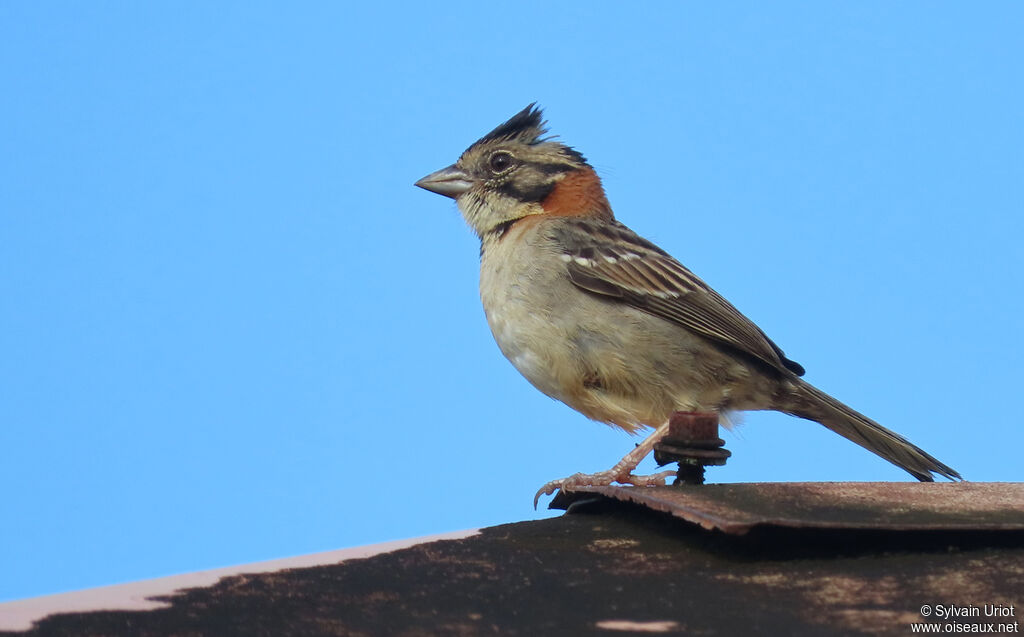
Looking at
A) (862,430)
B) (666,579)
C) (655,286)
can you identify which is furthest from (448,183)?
(666,579)

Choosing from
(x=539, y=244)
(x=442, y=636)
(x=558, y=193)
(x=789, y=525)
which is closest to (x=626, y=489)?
(x=789, y=525)

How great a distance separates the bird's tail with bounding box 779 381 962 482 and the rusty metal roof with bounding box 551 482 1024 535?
66.0 inches

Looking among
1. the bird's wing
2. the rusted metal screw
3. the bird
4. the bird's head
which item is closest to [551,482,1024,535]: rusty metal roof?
the rusted metal screw

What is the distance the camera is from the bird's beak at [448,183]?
21.6ft

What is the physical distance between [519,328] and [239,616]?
314 cm

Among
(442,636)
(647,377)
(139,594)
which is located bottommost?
(442,636)

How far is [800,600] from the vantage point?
2516mm

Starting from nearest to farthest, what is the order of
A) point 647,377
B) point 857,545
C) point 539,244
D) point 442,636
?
point 442,636
point 857,545
point 647,377
point 539,244

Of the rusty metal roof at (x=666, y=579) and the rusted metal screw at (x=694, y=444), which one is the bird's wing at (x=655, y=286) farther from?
the rusty metal roof at (x=666, y=579)

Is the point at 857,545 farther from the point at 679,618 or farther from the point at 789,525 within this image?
the point at 679,618

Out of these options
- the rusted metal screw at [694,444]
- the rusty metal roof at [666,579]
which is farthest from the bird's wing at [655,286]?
the rusty metal roof at [666,579]

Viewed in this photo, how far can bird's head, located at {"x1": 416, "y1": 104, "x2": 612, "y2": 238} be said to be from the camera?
6.48 metres

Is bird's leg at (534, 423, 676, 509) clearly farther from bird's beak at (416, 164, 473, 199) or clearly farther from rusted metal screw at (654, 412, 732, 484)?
bird's beak at (416, 164, 473, 199)

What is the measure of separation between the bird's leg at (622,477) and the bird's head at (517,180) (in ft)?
6.75
